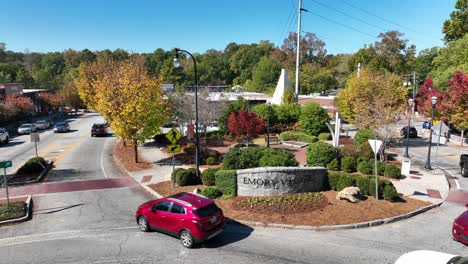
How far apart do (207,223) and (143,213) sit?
298 centimetres

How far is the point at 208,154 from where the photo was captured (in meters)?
24.5

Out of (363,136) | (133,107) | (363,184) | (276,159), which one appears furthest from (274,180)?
(363,136)

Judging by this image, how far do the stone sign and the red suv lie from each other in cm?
431

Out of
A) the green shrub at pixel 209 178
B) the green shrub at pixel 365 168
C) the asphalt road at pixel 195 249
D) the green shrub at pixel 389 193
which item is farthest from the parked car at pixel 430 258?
the green shrub at pixel 365 168

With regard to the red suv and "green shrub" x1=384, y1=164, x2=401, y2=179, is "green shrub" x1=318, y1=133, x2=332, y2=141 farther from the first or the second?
the red suv

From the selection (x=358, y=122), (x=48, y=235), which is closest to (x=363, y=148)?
(x=358, y=122)

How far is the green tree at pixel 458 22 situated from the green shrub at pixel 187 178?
52660mm

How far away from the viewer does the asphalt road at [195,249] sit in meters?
10.2

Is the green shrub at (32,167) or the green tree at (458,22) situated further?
the green tree at (458,22)

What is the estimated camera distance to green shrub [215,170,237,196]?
52.0 feet

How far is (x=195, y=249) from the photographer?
10836 millimetres

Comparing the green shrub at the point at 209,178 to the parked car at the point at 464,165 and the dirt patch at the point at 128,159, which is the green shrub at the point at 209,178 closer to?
the dirt patch at the point at 128,159

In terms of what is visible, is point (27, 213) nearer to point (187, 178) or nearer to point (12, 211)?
point (12, 211)

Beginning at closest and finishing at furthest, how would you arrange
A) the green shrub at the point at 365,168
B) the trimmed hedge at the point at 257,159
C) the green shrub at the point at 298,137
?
the trimmed hedge at the point at 257,159 → the green shrub at the point at 365,168 → the green shrub at the point at 298,137
